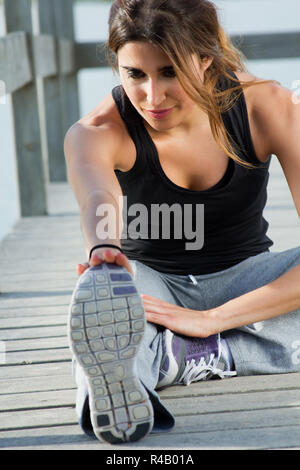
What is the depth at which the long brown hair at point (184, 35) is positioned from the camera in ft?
5.39

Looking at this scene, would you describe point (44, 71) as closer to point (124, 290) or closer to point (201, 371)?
point (201, 371)

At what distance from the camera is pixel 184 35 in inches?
65.7

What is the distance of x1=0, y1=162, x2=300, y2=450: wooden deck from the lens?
1.56 m

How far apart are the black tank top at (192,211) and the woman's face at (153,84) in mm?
155

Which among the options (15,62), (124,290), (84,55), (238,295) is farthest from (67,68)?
(124,290)

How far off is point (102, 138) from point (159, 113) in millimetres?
170

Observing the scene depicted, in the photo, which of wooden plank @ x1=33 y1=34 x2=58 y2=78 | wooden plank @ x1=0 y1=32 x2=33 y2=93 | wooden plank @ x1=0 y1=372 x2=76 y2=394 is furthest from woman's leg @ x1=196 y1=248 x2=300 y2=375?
wooden plank @ x1=33 y1=34 x2=58 y2=78

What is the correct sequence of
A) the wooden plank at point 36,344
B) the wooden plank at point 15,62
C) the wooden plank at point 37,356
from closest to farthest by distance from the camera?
the wooden plank at point 37,356
the wooden plank at point 36,344
the wooden plank at point 15,62

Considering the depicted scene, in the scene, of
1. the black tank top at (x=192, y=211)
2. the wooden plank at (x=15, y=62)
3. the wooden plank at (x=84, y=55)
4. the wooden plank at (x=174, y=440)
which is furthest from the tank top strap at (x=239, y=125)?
the wooden plank at (x=84, y=55)

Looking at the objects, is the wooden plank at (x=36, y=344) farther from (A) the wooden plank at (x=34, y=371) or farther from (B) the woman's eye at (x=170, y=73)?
(B) the woman's eye at (x=170, y=73)

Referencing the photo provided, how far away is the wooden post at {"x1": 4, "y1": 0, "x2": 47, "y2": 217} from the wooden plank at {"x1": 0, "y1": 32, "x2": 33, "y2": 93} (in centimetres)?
6

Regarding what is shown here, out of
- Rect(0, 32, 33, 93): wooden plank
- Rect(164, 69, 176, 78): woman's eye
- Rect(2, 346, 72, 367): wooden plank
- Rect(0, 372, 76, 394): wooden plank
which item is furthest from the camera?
Rect(0, 32, 33, 93): wooden plank

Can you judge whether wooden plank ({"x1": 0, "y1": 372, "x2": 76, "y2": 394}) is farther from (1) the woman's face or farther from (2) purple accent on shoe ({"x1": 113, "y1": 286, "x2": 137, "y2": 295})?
(1) the woman's face

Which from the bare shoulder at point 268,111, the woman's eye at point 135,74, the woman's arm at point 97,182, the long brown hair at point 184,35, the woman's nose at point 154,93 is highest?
the long brown hair at point 184,35
